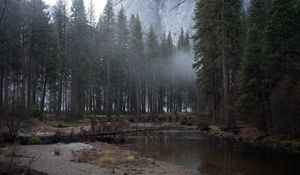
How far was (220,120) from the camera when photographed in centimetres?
3581

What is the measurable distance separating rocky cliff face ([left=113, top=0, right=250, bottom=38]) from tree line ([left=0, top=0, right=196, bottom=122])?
232 ft

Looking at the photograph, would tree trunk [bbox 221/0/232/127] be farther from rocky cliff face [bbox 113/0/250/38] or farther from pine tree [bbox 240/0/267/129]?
rocky cliff face [bbox 113/0/250/38]

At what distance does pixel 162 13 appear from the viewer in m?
160

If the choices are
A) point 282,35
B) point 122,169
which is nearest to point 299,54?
point 282,35

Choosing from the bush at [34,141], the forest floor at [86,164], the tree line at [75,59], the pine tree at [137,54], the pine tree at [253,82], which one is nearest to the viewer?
the forest floor at [86,164]

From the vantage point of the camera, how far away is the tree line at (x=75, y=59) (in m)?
37.3

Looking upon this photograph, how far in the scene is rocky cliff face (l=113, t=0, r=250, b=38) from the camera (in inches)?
5807

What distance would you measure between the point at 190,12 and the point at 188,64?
73.5 metres

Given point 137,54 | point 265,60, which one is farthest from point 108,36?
point 265,60

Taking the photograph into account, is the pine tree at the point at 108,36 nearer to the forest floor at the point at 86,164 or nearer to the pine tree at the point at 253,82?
the pine tree at the point at 253,82

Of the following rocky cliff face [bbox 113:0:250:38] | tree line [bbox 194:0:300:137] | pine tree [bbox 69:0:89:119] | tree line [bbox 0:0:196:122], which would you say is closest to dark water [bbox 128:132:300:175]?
tree line [bbox 194:0:300:137]

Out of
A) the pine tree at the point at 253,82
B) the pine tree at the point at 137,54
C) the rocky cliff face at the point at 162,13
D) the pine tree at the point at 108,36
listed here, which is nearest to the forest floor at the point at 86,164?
the pine tree at the point at 253,82

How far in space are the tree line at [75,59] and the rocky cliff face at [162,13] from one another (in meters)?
70.6

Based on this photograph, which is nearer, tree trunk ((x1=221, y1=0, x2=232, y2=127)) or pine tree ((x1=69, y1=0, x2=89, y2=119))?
tree trunk ((x1=221, y1=0, x2=232, y2=127))
